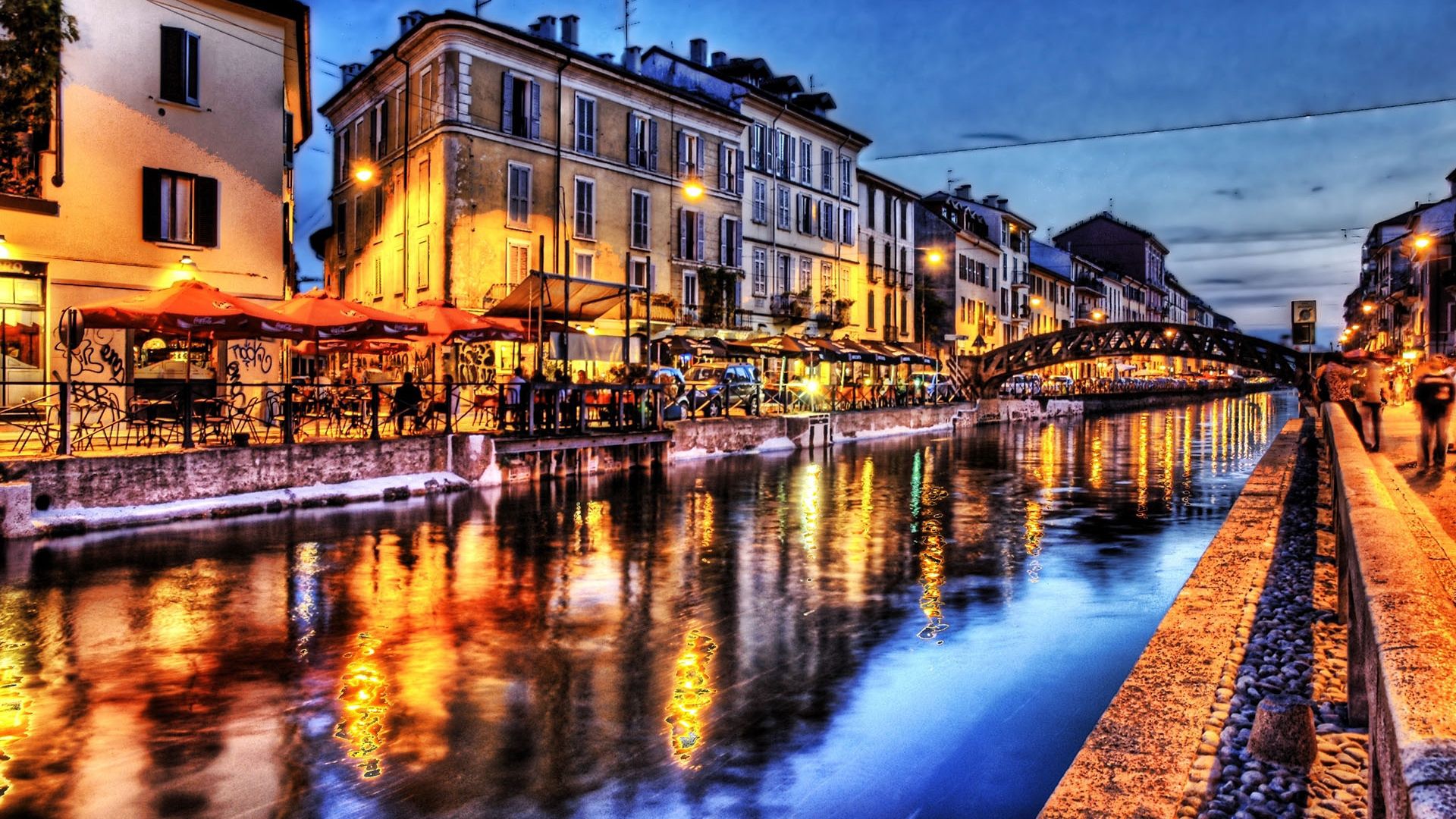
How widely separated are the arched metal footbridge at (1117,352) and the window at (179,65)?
40874mm

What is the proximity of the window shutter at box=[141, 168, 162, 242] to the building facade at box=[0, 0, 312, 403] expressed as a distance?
0.02m

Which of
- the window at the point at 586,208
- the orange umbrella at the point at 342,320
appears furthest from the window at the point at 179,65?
the window at the point at 586,208

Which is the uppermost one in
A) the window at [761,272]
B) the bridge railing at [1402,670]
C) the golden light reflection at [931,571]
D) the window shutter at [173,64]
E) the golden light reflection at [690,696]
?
the window shutter at [173,64]

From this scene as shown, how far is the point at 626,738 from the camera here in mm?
5449

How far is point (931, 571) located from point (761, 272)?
33.8 meters

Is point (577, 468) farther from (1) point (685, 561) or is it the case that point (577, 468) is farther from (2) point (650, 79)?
(2) point (650, 79)

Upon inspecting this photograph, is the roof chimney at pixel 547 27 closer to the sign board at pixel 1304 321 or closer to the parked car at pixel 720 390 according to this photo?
the parked car at pixel 720 390

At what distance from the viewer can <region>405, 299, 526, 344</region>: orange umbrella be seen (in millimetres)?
19094

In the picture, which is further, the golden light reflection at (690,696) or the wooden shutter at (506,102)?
the wooden shutter at (506,102)

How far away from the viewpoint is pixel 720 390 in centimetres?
2880

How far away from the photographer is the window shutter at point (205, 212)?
21.4 metres

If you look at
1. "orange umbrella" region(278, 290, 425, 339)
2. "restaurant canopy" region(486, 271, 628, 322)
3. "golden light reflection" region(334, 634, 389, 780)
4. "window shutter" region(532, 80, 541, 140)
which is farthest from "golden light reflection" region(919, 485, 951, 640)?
"window shutter" region(532, 80, 541, 140)

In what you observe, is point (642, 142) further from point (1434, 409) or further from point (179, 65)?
point (1434, 409)

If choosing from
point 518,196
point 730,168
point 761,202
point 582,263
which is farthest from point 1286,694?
point 761,202
